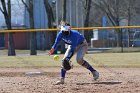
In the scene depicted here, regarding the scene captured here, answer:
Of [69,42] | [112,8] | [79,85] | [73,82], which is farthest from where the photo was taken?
[112,8]

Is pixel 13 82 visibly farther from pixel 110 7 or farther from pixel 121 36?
pixel 110 7

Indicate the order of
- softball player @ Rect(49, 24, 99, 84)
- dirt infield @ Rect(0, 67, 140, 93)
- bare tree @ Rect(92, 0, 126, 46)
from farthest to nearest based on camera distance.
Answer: bare tree @ Rect(92, 0, 126, 46) < softball player @ Rect(49, 24, 99, 84) < dirt infield @ Rect(0, 67, 140, 93)

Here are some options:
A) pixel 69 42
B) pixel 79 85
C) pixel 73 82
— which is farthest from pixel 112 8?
pixel 79 85

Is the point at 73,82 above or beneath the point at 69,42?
beneath

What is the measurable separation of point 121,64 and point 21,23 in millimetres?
36830

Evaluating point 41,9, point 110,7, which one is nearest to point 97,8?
point 110,7

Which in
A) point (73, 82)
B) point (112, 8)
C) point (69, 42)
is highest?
point (69, 42)

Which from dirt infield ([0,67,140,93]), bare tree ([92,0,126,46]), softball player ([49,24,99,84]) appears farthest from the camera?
bare tree ([92,0,126,46])

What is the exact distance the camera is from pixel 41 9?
54719mm

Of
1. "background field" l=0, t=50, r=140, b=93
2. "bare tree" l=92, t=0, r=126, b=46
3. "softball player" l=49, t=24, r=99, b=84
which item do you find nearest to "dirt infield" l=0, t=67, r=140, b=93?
"background field" l=0, t=50, r=140, b=93

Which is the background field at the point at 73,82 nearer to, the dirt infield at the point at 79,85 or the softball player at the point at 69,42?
the dirt infield at the point at 79,85

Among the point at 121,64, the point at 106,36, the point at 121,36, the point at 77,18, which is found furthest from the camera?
the point at 77,18

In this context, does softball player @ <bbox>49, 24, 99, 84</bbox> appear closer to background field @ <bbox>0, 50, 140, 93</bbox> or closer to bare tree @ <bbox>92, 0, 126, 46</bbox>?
background field @ <bbox>0, 50, 140, 93</bbox>

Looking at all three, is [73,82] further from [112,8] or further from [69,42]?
[112,8]
